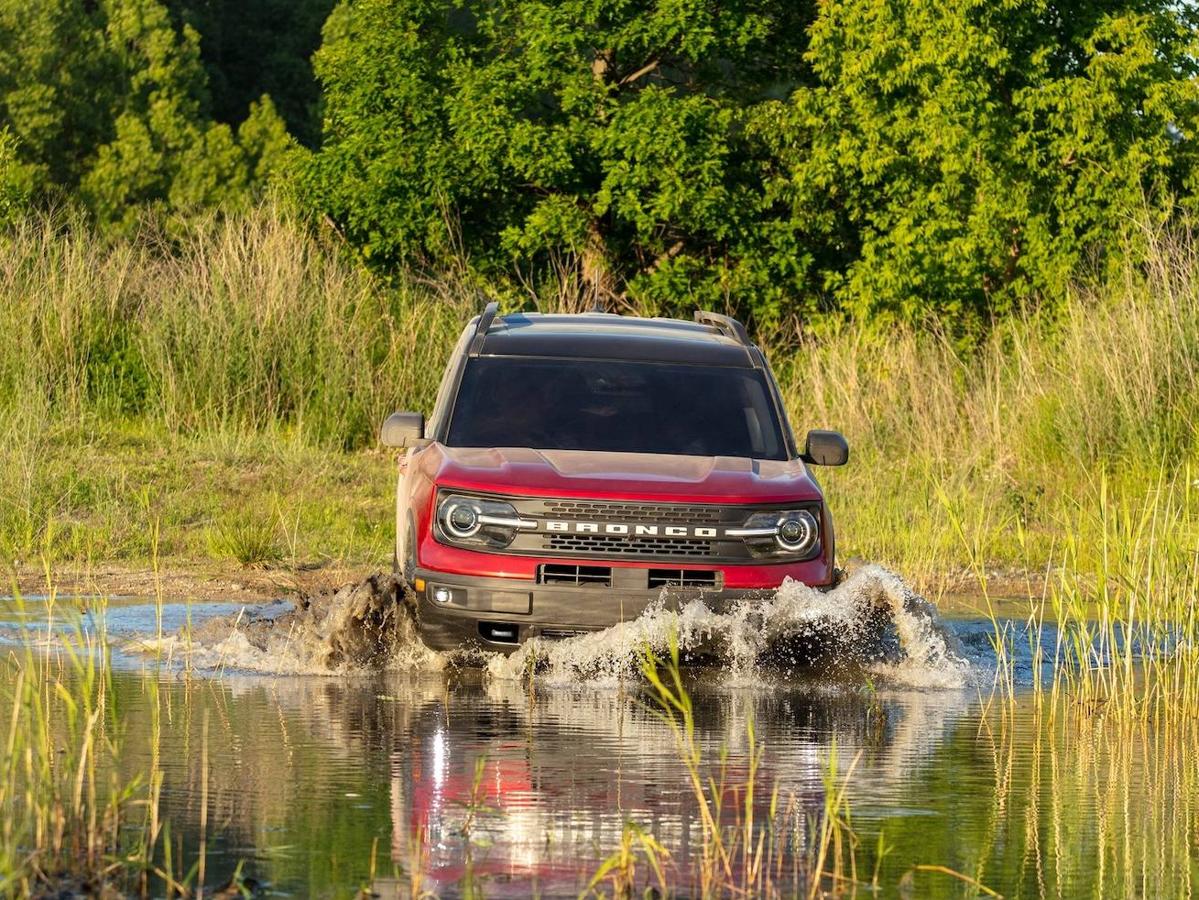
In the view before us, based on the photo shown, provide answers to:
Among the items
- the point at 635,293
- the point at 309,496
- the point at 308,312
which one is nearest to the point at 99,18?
the point at 635,293

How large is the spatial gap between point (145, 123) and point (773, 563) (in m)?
49.2

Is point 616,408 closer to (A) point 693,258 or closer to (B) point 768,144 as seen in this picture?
(B) point 768,144

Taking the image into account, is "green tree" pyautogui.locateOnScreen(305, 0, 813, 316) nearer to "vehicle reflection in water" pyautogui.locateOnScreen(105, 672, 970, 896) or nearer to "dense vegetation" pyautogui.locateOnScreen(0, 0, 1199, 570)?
"dense vegetation" pyautogui.locateOnScreen(0, 0, 1199, 570)

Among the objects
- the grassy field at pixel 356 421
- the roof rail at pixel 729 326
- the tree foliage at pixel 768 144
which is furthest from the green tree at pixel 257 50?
the roof rail at pixel 729 326

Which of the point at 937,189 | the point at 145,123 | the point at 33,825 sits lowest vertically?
the point at 33,825

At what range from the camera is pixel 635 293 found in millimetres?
36594

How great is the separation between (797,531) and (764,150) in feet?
86.2

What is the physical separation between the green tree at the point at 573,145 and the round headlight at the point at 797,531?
927 inches

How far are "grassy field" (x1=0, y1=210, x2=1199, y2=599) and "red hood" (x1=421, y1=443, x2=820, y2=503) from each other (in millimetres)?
4999

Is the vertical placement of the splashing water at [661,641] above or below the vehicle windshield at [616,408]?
below

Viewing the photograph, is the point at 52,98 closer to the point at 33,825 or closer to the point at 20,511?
the point at 20,511

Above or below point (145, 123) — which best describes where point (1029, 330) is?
below

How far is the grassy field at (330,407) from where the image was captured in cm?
1812

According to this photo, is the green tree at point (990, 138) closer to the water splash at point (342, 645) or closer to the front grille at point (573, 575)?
the water splash at point (342, 645)
